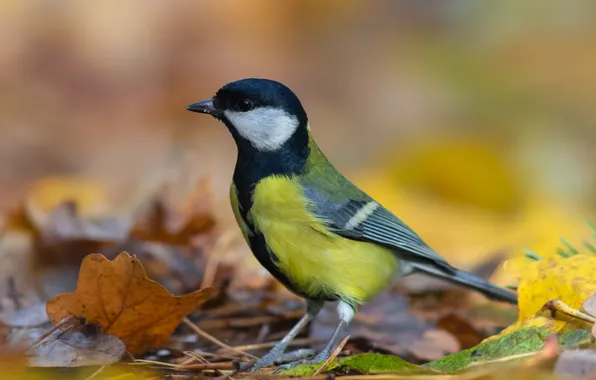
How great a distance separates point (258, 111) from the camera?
7.98 feet

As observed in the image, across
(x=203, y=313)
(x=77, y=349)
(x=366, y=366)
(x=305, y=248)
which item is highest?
(x=305, y=248)

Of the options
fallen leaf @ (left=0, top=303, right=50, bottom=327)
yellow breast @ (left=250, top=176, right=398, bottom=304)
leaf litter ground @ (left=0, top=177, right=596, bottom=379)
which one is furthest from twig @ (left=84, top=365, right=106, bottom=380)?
yellow breast @ (left=250, top=176, right=398, bottom=304)

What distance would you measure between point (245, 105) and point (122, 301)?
729 mm

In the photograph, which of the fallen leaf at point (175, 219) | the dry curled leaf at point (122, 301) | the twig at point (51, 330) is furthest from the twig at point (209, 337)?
the fallen leaf at point (175, 219)

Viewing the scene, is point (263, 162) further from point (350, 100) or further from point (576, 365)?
point (350, 100)

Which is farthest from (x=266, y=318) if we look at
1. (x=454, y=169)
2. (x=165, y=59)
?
(x=165, y=59)

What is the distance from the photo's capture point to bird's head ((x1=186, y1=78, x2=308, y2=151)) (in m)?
2.41

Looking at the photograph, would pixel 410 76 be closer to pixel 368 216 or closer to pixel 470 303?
pixel 470 303

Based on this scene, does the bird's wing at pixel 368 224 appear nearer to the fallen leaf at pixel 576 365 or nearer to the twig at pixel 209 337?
Result: the twig at pixel 209 337

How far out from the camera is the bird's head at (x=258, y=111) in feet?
7.91

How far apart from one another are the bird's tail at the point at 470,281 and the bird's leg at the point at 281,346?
16.1 inches

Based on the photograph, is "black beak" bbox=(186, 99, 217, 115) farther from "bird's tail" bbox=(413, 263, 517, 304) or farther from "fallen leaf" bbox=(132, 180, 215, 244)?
"bird's tail" bbox=(413, 263, 517, 304)

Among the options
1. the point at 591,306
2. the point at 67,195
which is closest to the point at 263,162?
the point at 591,306

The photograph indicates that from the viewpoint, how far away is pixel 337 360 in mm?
1795
